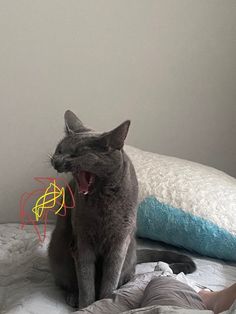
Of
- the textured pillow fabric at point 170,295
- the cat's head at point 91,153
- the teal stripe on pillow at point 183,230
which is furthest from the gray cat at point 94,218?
the teal stripe on pillow at point 183,230

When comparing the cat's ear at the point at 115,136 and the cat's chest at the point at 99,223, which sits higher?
the cat's ear at the point at 115,136

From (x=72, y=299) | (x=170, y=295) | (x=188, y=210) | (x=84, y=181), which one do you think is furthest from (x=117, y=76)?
(x=170, y=295)

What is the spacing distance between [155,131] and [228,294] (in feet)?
3.77

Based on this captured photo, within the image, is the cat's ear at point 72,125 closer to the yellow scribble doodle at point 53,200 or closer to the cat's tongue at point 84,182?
the cat's tongue at point 84,182

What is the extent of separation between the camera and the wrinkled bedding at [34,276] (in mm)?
1194

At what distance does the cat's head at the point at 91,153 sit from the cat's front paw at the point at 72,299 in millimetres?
376

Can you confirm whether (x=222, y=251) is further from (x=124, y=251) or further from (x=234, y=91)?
(x=234, y=91)

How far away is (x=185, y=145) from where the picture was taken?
2.17 meters

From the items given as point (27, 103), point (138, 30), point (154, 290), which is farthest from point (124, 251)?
point (138, 30)

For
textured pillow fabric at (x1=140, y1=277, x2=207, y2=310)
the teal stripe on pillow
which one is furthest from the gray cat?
the teal stripe on pillow

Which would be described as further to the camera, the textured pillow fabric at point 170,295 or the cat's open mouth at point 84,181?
the cat's open mouth at point 84,181

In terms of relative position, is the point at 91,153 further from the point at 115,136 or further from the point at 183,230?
the point at 183,230

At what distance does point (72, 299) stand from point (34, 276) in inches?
8.6

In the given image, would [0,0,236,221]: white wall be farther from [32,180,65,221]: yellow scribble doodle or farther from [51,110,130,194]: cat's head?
[51,110,130,194]: cat's head
